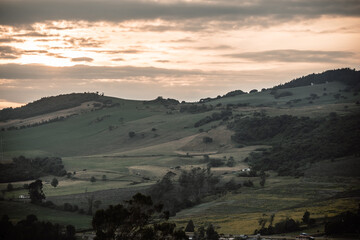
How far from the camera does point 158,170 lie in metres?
192

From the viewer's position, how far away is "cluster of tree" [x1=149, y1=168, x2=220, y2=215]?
149125 millimetres

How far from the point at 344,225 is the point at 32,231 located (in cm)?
4960

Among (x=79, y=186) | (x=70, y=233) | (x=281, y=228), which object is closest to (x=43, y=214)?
(x=70, y=233)

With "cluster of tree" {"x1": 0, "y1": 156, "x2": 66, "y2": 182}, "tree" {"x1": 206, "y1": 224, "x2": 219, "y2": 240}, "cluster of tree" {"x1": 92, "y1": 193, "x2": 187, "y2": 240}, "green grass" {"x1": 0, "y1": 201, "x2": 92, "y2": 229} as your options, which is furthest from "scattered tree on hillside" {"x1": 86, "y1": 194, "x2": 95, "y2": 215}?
"cluster of tree" {"x1": 92, "y1": 193, "x2": 187, "y2": 240}

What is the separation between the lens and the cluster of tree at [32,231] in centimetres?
9422

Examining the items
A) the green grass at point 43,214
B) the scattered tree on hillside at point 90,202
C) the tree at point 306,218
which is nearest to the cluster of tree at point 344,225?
the tree at point 306,218

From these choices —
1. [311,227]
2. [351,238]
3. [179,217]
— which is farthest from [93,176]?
[351,238]

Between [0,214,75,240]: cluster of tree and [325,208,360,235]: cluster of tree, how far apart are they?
41.6m

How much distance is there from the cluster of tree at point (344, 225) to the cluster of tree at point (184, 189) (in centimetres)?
4504

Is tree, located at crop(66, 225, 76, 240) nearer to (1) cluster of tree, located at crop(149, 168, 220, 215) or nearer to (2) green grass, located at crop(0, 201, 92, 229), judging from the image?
(2) green grass, located at crop(0, 201, 92, 229)

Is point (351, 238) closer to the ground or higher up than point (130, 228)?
closer to the ground

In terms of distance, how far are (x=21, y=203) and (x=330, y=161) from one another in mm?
90850

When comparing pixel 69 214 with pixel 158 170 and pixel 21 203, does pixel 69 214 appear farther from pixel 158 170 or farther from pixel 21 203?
pixel 158 170

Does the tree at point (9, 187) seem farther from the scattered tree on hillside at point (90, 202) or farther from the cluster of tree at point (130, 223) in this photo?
the cluster of tree at point (130, 223)
